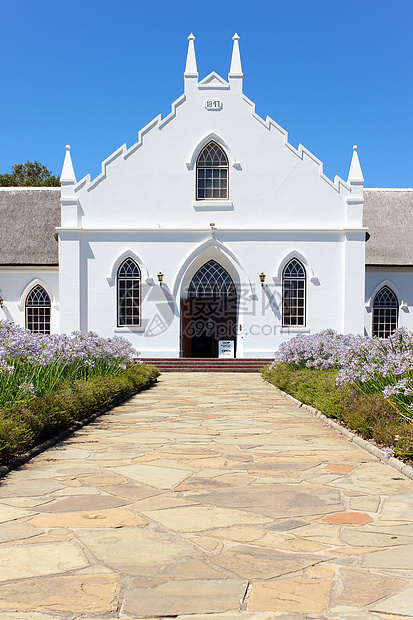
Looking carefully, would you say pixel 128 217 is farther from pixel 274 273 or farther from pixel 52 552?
pixel 52 552

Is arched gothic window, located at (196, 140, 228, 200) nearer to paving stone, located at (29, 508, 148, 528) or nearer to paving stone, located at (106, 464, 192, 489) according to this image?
paving stone, located at (106, 464, 192, 489)

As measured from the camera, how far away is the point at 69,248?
25344 mm

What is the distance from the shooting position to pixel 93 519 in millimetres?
5539

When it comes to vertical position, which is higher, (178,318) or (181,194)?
(181,194)

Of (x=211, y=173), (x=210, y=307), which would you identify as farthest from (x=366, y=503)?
(x=210, y=307)

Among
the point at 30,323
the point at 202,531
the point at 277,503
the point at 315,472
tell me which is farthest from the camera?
the point at 30,323

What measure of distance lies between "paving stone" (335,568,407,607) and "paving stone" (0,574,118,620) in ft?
4.61

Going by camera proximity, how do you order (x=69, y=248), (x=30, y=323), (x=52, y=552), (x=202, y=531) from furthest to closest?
(x=30, y=323), (x=69, y=248), (x=202, y=531), (x=52, y=552)

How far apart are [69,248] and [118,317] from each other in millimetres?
3268

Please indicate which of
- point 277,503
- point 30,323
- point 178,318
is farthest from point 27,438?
point 30,323

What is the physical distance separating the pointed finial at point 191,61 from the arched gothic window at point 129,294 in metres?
7.63

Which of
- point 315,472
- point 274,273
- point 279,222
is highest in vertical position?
point 279,222

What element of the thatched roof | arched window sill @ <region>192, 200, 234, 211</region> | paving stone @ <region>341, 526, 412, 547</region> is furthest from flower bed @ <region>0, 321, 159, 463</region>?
the thatched roof

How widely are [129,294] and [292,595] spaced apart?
22.0m
